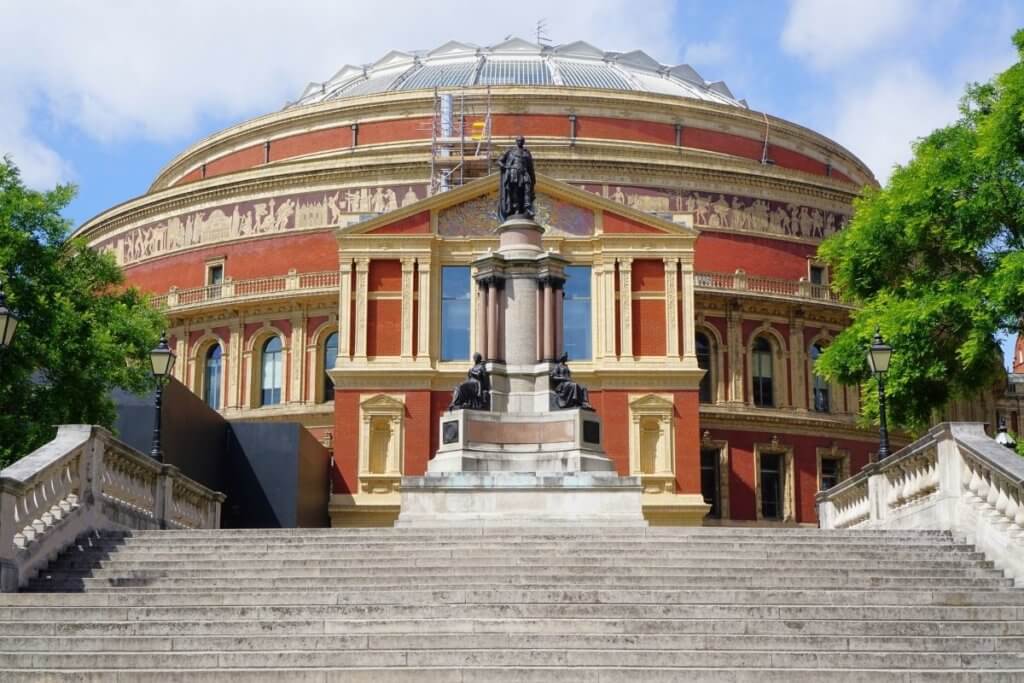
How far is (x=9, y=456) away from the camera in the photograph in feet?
93.6

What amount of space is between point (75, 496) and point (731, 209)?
40843 mm

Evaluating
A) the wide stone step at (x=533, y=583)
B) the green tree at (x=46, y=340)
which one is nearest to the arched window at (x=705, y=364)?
the green tree at (x=46, y=340)

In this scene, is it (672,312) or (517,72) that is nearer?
(672,312)

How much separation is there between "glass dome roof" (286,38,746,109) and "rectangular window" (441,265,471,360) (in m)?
20.3

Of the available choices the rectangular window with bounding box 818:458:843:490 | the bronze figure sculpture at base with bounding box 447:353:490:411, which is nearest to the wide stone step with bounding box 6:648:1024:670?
the bronze figure sculpture at base with bounding box 447:353:490:411

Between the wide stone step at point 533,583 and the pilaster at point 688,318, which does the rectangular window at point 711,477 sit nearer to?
the pilaster at point 688,318

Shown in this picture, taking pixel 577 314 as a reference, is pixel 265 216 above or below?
above

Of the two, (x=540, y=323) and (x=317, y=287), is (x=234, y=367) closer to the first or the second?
(x=317, y=287)

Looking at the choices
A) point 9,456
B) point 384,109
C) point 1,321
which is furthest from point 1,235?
point 384,109

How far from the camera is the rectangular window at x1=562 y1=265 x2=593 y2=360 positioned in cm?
4800

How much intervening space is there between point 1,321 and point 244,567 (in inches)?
213

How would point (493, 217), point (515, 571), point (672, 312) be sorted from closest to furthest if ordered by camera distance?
point (515, 571) < point (672, 312) < point (493, 217)

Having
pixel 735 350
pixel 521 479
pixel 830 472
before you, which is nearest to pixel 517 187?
pixel 521 479

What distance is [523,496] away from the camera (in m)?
27.2
